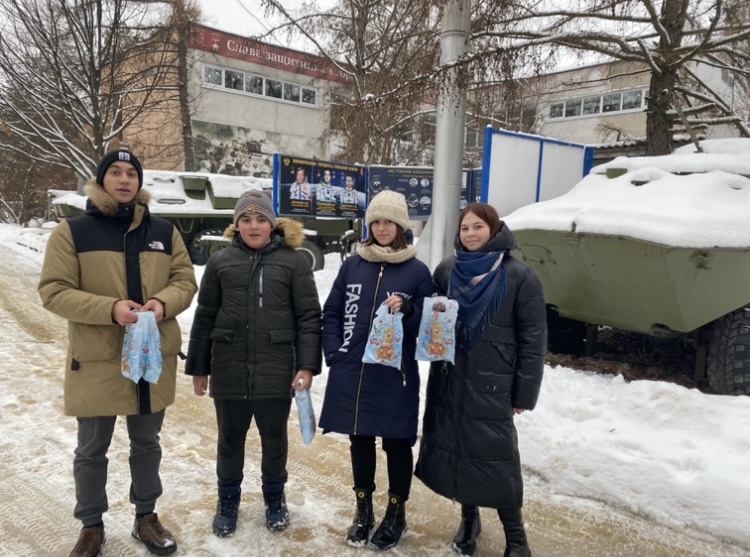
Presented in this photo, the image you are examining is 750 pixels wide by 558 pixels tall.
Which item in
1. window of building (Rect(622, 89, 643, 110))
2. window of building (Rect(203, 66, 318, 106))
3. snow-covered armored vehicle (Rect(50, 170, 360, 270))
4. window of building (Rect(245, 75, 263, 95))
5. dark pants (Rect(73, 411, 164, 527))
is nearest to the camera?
dark pants (Rect(73, 411, 164, 527))

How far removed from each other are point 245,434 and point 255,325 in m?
0.58

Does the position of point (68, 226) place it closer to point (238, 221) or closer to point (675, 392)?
point (238, 221)

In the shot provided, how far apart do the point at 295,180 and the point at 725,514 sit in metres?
7.88

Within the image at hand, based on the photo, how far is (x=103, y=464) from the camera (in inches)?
108

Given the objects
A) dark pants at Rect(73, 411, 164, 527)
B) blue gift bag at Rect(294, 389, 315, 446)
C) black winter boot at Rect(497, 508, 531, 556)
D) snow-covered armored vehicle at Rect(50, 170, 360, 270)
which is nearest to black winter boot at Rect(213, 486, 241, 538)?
dark pants at Rect(73, 411, 164, 527)

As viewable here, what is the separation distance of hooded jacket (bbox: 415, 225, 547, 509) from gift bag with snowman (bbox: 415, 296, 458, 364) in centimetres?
12

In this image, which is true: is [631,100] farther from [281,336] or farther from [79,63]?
[281,336]

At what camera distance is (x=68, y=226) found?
2662 mm

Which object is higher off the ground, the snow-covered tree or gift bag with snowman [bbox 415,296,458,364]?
the snow-covered tree

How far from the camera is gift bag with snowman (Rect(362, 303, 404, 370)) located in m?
2.71

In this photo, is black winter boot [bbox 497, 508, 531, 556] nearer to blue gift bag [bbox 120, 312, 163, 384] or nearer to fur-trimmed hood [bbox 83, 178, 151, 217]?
blue gift bag [bbox 120, 312, 163, 384]

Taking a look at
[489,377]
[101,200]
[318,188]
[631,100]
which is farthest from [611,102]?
[101,200]

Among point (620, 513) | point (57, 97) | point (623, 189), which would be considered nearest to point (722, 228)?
point (623, 189)

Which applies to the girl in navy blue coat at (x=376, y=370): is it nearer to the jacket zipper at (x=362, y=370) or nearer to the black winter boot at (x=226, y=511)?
the jacket zipper at (x=362, y=370)
